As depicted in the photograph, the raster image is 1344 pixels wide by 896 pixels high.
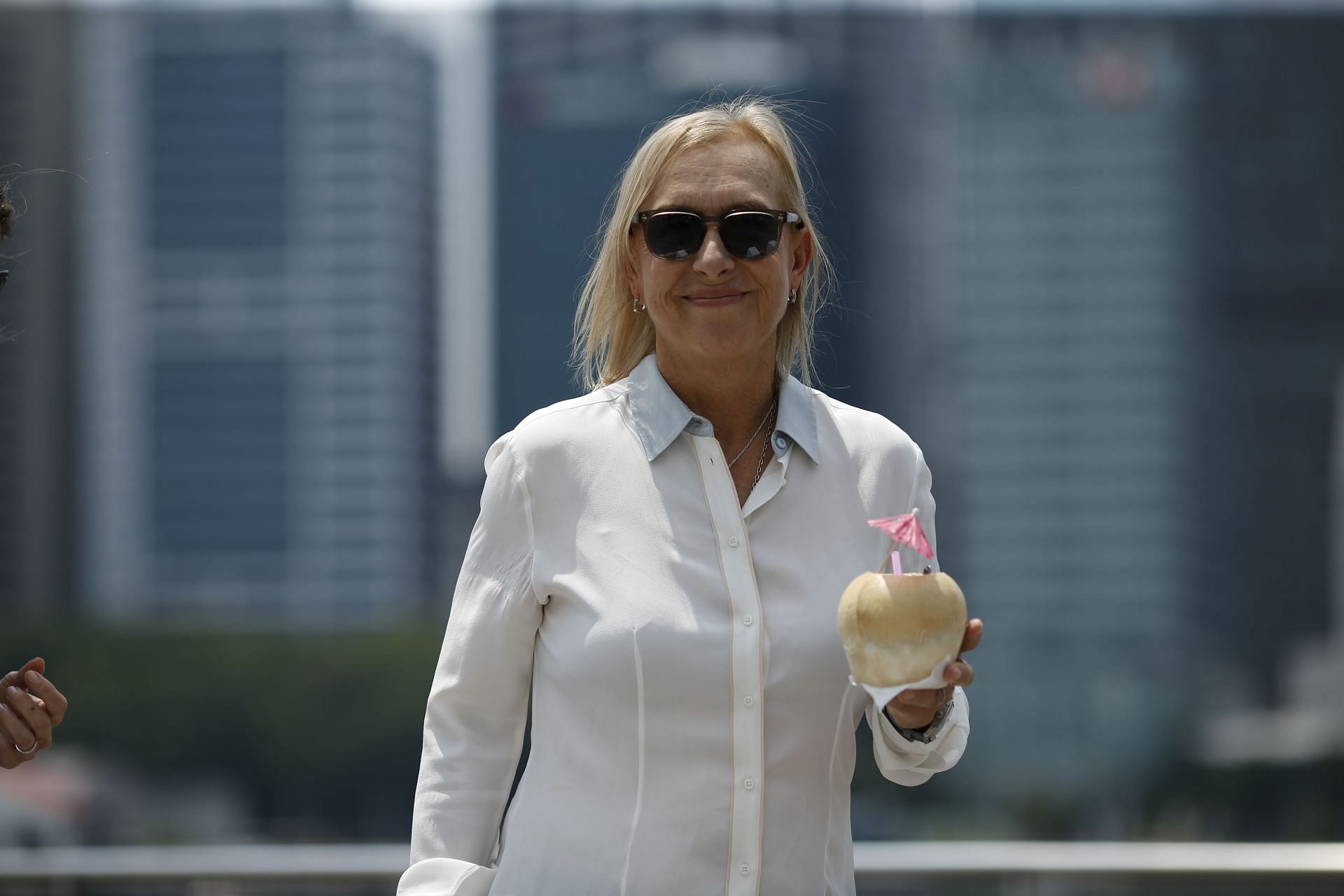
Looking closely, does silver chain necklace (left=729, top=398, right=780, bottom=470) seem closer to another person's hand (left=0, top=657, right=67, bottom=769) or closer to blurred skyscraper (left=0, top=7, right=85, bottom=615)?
another person's hand (left=0, top=657, right=67, bottom=769)

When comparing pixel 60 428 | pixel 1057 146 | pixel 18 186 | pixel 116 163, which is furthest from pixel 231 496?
pixel 18 186

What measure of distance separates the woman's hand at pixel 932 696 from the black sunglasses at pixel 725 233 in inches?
22.8

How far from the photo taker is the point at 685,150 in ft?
7.67

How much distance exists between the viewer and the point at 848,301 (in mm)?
89938

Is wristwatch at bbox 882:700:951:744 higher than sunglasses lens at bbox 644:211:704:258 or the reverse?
the reverse

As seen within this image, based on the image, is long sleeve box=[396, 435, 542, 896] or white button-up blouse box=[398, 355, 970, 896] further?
long sleeve box=[396, 435, 542, 896]

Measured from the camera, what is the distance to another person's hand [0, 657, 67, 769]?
7.59 feet

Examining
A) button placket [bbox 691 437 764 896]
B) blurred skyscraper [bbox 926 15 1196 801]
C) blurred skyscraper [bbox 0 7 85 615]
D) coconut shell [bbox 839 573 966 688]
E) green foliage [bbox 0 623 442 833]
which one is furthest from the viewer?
blurred skyscraper [bbox 926 15 1196 801]

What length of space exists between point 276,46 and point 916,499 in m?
112

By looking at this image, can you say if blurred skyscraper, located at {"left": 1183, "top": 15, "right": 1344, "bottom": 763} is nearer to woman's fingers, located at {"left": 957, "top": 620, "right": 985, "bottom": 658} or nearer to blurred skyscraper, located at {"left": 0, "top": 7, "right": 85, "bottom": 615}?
blurred skyscraper, located at {"left": 0, "top": 7, "right": 85, "bottom": 615}

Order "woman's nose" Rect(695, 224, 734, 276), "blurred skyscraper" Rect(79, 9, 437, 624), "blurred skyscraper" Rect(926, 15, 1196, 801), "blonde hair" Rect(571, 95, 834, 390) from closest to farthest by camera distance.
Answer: "woman's nose" Rect(695, 224, 734, 276), "blonde hair" Rect(571, 95, 834, 390), "blurred skyscraper" Rect(926, 15, 1196, 801), "blurred skyscraper" Rect(79, 9, 437, 624)

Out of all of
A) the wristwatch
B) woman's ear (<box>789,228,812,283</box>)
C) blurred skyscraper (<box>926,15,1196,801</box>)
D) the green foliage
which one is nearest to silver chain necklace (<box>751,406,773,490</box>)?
woman's ear (<box>789,228,812,283</box>)

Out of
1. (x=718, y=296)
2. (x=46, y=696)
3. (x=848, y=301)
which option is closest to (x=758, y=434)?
(x=718, y=296)

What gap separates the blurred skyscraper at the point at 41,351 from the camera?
9650 centimetres
